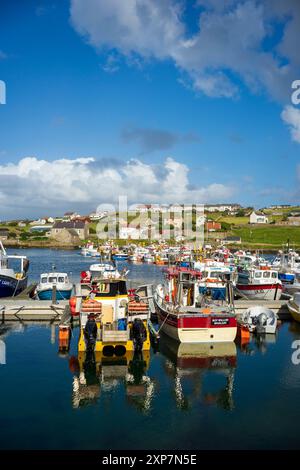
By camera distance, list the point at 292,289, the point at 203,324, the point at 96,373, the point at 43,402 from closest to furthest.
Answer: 1. the point at 43,402
2. the point at 96,373
3. the point at 203,324
4. the point at 292,289

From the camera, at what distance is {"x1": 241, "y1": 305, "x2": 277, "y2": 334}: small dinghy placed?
2720cm

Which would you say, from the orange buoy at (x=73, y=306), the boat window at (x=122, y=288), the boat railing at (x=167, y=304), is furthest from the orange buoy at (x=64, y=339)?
the boat railing at (x=167, y=304)

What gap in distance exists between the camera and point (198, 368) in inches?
843

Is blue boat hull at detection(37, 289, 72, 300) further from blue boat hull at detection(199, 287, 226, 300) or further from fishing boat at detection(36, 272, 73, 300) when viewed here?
blue boat hull at detection(199, 287, 226, 300)

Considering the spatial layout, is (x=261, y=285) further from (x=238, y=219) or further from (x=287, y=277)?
(x=238, y=219)

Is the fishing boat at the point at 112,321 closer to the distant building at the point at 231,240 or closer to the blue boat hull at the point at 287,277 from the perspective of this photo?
the blue boat hull at the point at 287,277

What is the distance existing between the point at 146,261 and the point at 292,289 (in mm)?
54474

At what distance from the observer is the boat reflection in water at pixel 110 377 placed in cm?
1745

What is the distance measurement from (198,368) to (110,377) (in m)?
4.24

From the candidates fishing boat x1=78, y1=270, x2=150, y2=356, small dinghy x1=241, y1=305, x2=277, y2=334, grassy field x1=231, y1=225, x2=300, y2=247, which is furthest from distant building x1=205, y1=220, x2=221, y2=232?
fishing boat x1=78, y1=270, x2=150, y2=356

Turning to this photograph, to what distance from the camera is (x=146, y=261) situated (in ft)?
305

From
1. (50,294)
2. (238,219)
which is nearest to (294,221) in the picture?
(238,219)
